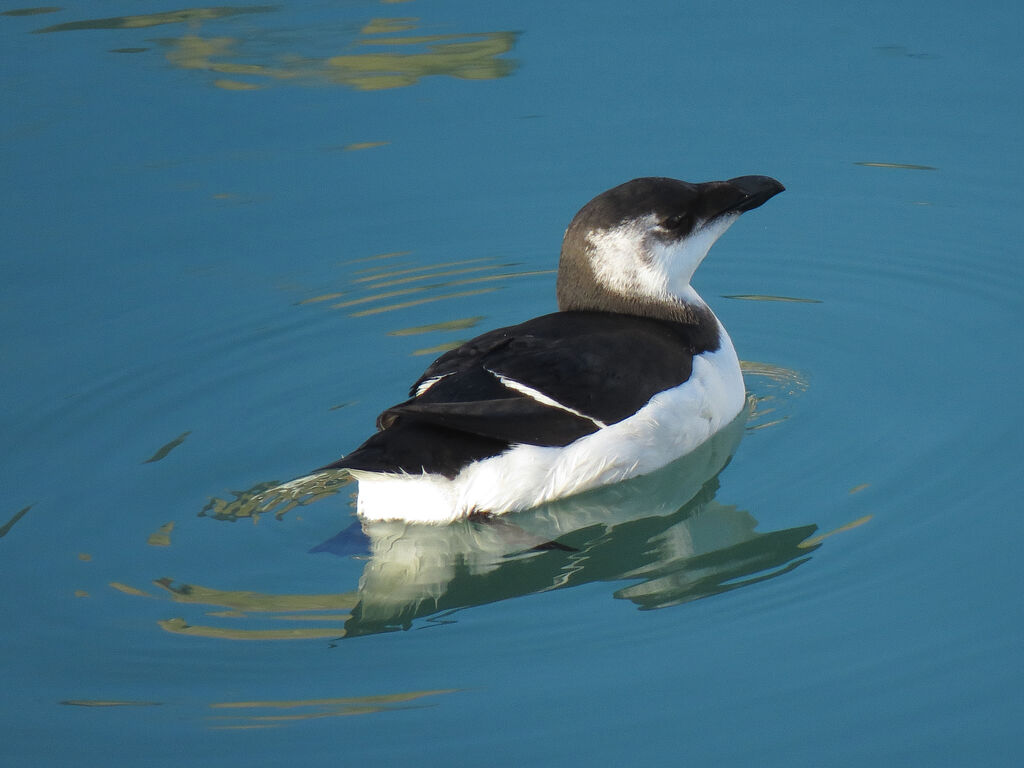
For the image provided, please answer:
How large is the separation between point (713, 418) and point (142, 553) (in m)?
1.94

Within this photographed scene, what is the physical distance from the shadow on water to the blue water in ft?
0.05

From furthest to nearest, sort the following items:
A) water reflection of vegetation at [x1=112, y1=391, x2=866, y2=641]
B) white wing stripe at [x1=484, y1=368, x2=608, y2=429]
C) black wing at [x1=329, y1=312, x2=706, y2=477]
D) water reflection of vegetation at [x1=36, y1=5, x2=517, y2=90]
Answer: water reflection of vegetation at [x1=36, y1=5, x2=517, y2=90] → white wing stripe at [x1=484, y1=368, x2=608, y2=429] → black wing at [x1=329, y1=312, x2=706, y2=477] → water reflection of vegetation at [x1=112, y1=391, x2=866, y2=641]

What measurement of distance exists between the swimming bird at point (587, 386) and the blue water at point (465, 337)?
154 millimetres

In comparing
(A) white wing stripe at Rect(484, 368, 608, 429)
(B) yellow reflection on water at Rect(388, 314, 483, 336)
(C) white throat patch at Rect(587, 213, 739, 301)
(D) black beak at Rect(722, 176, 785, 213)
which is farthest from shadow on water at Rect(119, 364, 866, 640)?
(B) yellow reflection on water at Rect(388, 314, 483, 336)

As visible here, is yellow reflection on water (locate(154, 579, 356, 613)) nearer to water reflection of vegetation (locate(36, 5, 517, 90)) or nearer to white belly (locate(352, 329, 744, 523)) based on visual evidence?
white belly (locate(352, 329, 744, 523))

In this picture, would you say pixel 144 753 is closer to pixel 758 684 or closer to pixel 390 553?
pixel 390 553

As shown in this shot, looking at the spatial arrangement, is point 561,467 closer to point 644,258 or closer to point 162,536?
point 644,258

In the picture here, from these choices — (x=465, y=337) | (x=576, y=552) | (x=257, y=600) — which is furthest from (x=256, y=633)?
(x=465, y=337)

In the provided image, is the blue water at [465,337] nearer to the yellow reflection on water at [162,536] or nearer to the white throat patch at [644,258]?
the yellow reflection on water at [162,536]

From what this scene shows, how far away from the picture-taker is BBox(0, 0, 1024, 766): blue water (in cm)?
350

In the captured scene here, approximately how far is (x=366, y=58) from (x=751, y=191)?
407 centimetres

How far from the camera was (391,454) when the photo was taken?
402cm

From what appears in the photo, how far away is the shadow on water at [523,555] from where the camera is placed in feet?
12.8

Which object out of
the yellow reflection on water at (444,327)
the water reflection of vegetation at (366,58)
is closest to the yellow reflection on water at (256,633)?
the yellow reflection on water at (444,327)
